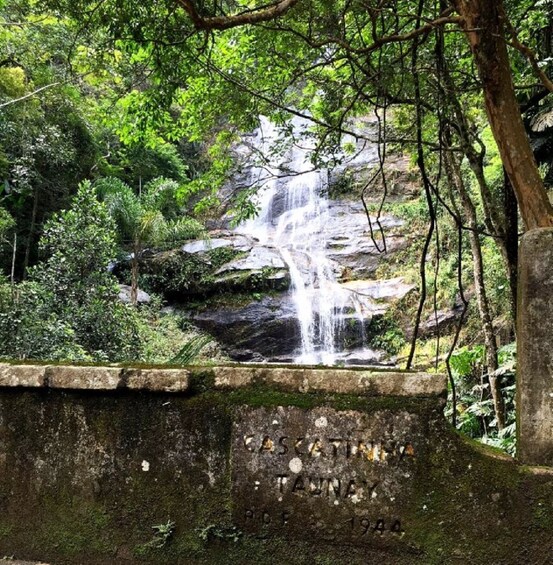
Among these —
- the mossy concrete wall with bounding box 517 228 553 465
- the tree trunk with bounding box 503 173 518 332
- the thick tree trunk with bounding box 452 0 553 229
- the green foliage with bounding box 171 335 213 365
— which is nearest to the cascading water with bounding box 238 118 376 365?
the tree trunk with bounding box 503 173 518 332

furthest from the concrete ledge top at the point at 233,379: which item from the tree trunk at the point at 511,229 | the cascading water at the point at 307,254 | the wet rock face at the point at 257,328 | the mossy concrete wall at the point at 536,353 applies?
the wet rock face at the point at 257,328

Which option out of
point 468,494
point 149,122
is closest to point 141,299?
point 149,122

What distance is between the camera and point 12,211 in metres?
16.1

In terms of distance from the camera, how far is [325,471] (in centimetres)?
230

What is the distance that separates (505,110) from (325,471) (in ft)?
6.99

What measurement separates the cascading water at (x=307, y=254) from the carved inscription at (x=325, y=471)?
1008cm

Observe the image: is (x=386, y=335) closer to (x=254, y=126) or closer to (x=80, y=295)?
(x=80, y=295)

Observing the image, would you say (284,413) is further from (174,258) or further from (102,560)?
(174,258)

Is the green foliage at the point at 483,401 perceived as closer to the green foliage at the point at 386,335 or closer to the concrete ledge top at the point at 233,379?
the concrete ledge top at the point at 233,379

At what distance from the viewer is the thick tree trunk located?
2898 mm

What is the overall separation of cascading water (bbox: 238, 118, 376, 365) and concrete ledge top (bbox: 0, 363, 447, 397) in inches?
390

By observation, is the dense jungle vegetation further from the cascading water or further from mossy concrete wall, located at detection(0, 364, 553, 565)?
the cascading water

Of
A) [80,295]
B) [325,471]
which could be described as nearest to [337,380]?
[325,471]

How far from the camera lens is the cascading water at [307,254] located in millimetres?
15812
